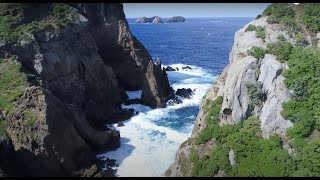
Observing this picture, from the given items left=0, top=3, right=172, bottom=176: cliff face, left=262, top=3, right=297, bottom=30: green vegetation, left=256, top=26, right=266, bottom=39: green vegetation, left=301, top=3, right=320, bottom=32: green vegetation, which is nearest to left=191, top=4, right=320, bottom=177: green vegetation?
left=256, top=26, right=266, bottom=39: green vegetation

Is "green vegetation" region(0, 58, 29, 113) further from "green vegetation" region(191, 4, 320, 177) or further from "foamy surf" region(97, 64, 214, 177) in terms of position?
"green vegetation" region(191, 4, 320, 177)

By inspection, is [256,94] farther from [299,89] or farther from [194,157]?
[194,157]

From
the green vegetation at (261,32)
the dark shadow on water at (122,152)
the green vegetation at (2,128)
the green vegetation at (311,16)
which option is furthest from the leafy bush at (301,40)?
the green vegetation at (2,128)

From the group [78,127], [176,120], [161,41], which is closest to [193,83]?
[176,120]

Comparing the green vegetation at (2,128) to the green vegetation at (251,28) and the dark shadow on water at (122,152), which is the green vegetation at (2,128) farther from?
the green vegetation at (251,28)

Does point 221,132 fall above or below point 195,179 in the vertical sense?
above

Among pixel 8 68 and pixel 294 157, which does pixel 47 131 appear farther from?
pixel 294 157

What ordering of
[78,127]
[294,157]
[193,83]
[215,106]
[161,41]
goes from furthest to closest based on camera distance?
1. [161,41]
2. [193,83]
3. [78,127]
4. [215,106]
5. [294,157]
